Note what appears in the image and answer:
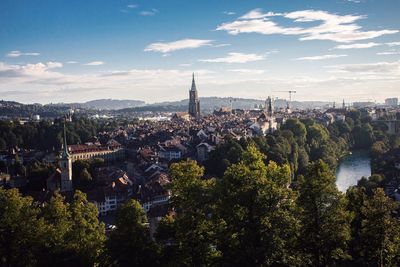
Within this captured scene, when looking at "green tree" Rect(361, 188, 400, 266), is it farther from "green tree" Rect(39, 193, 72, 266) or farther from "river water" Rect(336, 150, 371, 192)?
"river water" Rect(336, 150, 371, 192)

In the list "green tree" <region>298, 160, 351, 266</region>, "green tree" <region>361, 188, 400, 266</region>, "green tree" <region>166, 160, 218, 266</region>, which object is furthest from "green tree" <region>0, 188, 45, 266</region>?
"green tree" <region>361, 188, 400, 266</region>

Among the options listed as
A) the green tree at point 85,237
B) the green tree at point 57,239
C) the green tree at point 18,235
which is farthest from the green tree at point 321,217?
the green tree at point 18,235

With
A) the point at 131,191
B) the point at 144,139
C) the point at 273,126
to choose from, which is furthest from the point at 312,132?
the point at 131,191

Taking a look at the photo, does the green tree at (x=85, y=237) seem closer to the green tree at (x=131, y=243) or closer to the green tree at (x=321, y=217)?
the green tree at (x=131, y=243)

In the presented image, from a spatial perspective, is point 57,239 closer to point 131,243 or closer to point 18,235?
point 18,235

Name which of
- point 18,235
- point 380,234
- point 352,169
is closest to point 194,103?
point 352,169

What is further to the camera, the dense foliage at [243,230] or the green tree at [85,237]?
the green tree at [85,237]

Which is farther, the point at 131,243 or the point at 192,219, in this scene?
the point at 131,243
